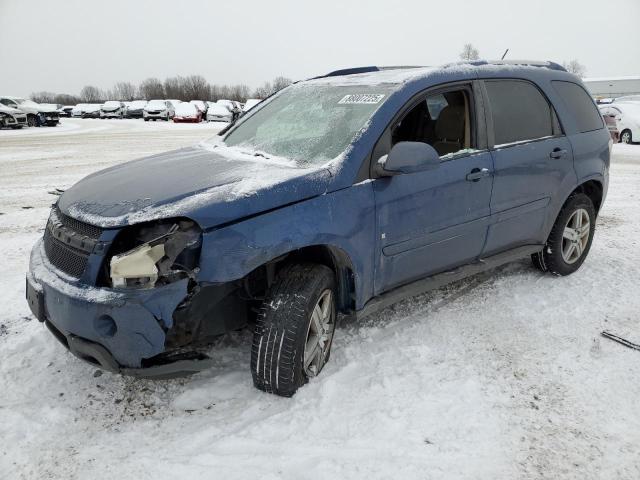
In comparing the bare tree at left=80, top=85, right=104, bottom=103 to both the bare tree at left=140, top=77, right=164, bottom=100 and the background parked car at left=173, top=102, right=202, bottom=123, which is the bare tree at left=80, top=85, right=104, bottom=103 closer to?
the bare tree at left=140, top=77, right=164, bottom=100

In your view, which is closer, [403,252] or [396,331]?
[403,252]

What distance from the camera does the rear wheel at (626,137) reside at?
16.3m

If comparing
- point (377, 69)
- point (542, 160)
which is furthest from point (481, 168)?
point (377, 69)

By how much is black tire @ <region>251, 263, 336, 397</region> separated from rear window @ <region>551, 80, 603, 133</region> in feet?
9.39

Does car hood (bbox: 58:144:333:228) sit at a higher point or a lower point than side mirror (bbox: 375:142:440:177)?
lower

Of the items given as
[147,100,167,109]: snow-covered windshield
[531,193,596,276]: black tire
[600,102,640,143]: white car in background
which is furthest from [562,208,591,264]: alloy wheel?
[147,100,167,109]: snow-covered windshield

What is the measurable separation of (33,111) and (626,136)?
27305 millimetres

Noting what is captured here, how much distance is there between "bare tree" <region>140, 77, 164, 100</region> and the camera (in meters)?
86.2

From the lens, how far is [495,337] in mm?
3422

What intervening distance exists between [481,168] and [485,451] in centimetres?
183

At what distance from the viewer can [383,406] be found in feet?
8.72

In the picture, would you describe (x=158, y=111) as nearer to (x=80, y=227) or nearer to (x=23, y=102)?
(x=23, y=102)

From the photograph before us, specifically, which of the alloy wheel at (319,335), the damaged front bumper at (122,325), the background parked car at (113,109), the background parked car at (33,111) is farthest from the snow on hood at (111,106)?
the alloy wheel at (319,335)

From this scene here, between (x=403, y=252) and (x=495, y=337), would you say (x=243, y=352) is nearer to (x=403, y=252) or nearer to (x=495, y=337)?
(x=403, y=252)
